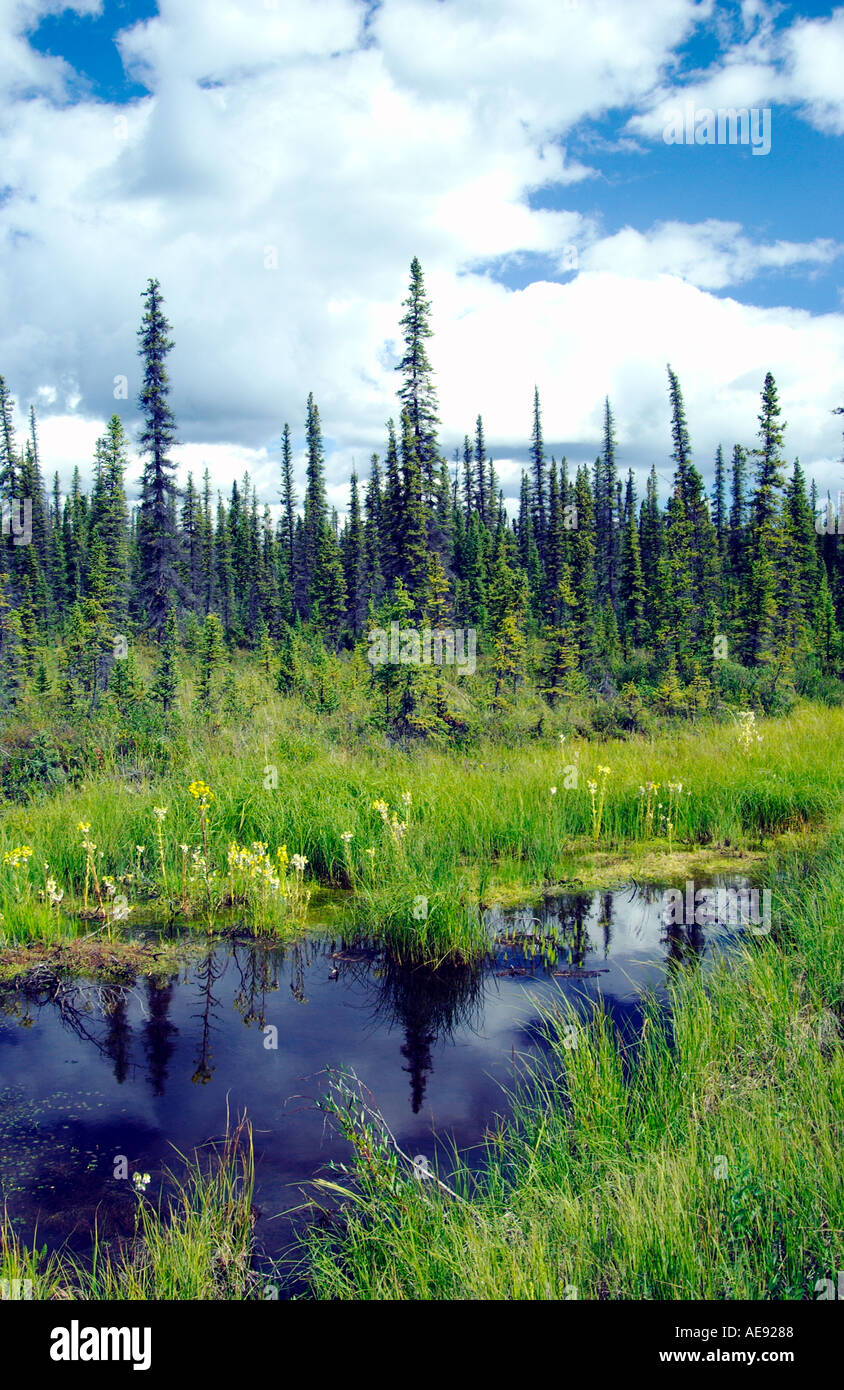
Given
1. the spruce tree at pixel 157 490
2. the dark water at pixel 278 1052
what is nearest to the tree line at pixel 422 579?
the spruce tree at pixel 157 490

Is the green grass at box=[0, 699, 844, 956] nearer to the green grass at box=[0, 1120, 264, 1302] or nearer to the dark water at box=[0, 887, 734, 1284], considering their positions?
the dark water at box=[0, 887, 734, 1284]

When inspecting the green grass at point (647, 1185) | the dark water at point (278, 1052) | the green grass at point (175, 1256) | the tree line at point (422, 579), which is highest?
the tree line at point (422, 579)

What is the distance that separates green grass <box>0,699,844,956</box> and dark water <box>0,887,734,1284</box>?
29.9 inches

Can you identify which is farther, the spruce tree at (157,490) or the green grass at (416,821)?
the spruce tree at (157,490)

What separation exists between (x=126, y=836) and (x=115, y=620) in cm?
2420

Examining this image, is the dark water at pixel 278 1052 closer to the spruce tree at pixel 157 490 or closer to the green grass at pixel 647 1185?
the green grass at pixel 647 1185

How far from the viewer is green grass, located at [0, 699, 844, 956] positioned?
27.6 ft

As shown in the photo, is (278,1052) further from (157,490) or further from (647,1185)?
Result: (157,490)

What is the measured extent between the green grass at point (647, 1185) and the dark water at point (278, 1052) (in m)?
0.42

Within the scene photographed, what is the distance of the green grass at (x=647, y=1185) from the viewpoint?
3.15 meters

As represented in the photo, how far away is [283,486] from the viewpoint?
6788 cm
